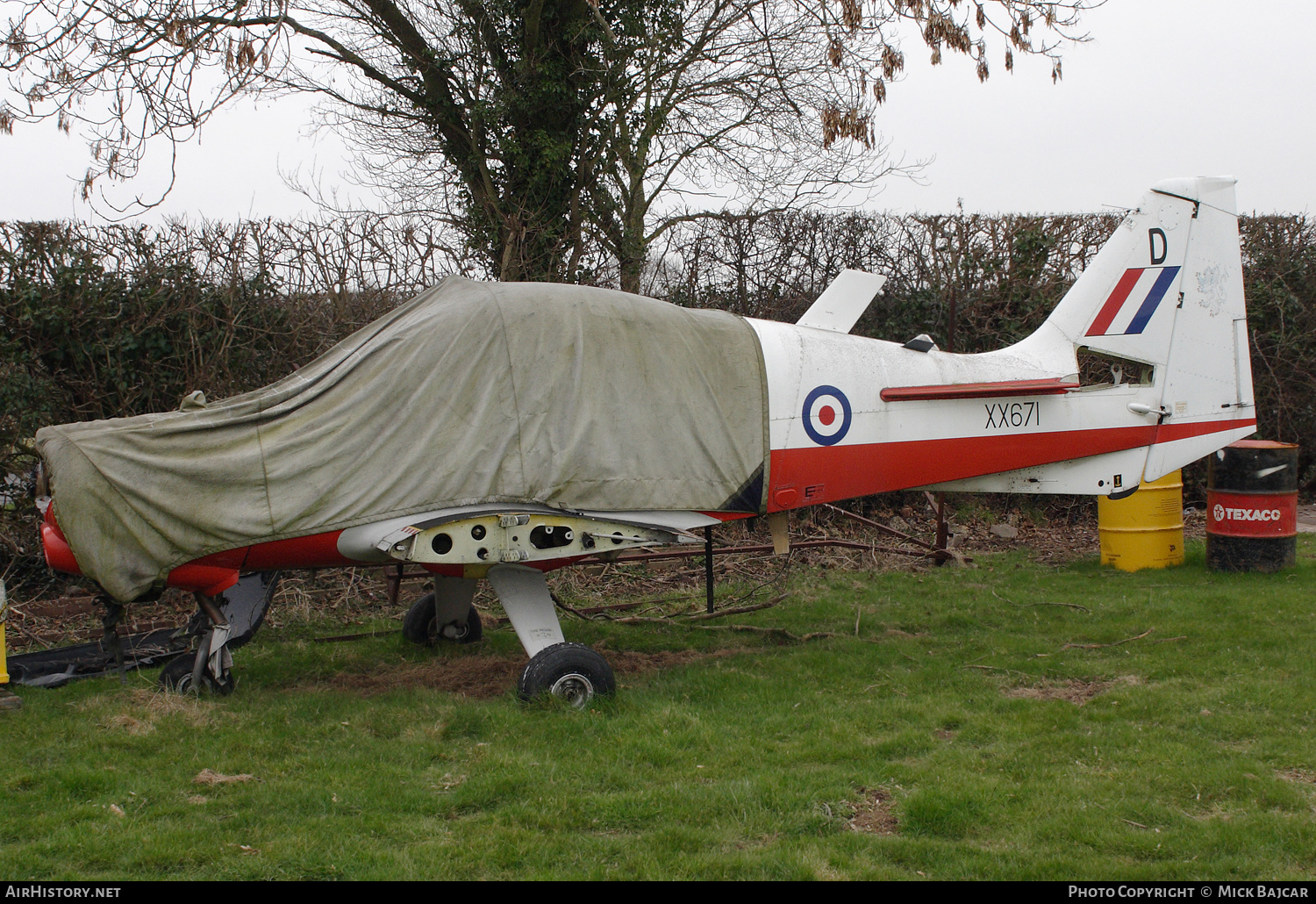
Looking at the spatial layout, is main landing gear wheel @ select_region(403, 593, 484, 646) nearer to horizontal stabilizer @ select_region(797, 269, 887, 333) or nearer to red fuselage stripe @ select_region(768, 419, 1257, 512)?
red fuselage stripe @ select_region(768, 419, 1257, 512)

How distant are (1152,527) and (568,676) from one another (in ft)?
21.7

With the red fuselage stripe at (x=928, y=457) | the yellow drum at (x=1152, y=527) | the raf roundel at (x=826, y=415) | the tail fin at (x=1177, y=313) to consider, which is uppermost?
the tail fin at (x=1177, y=313)

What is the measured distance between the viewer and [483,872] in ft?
11.2

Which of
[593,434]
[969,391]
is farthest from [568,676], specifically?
[969,391]

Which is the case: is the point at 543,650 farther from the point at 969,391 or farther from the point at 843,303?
the point at 969,391

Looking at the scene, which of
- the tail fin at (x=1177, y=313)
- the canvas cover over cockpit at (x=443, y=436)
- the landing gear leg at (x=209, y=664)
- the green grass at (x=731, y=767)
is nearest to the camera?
the green grass at (x=731, y=767)

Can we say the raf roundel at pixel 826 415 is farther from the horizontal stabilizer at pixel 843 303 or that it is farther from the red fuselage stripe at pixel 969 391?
the horizontal stabilizer at pixel 843 303

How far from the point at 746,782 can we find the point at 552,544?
6.02ft

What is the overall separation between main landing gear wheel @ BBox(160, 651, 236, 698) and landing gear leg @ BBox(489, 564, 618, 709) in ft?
5.59

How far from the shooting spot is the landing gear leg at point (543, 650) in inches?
207

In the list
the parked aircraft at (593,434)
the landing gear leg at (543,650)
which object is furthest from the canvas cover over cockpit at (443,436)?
the landing gear leg at (543,650)

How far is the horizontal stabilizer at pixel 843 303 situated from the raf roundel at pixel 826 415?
57cm
